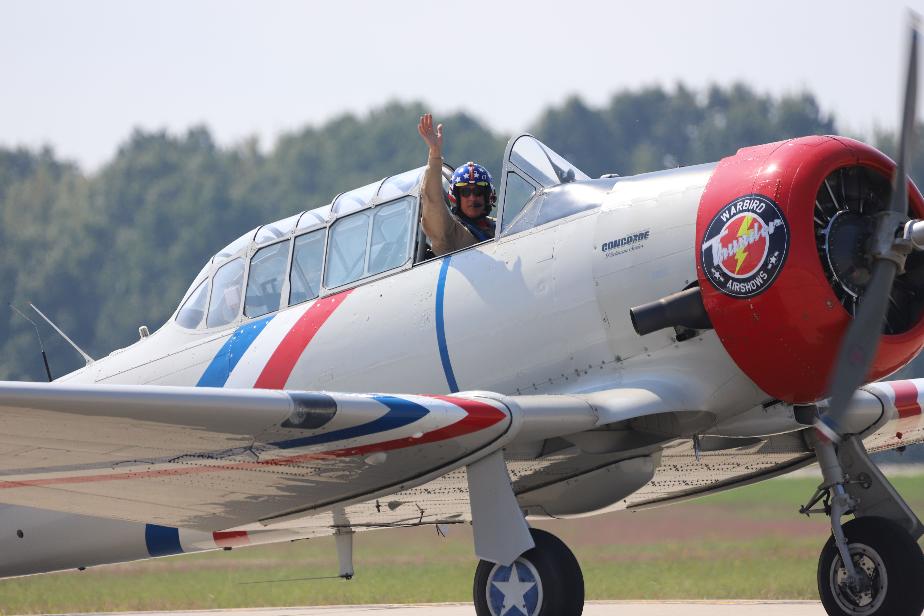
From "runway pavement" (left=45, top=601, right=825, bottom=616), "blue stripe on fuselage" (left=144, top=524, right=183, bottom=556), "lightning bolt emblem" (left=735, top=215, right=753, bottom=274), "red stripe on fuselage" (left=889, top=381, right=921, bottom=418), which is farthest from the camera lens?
"runway pavement" (left=45, top=601, right=825, bottom=616)

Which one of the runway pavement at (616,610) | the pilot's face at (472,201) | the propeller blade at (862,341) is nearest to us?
the propeller blade at (862,341)

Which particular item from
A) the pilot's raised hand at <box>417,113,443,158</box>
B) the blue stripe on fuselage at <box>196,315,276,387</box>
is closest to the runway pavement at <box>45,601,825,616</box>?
the blue stripe on fuselage at <box>196,315,276,387</box>

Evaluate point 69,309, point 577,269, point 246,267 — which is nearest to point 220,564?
point 246,267

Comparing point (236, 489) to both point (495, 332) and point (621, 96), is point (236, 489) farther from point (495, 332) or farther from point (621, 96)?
point (621, 96)

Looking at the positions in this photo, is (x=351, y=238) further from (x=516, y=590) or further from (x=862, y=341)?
(x=862, y=341)

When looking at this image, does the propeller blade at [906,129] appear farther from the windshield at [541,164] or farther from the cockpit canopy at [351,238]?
the windshield at [541,164]

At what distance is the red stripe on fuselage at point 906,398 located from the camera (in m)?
10.4

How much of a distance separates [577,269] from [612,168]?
6209 centimetres

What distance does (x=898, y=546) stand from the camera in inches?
354

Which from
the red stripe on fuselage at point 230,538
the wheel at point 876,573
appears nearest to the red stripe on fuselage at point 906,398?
the wheel at point 876,573

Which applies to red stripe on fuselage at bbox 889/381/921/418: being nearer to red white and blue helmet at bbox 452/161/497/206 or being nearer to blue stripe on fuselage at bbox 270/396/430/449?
red white and blue helmet at bbox 452/161/497/206

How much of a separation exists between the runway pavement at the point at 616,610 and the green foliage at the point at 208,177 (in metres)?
39.5

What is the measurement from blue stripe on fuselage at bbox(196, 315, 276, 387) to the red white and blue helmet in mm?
1597

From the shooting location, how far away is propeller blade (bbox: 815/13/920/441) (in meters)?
8.20
